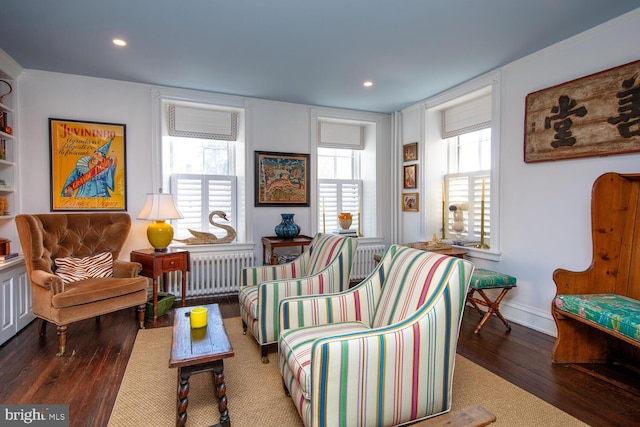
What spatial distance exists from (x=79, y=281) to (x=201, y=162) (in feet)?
6.36

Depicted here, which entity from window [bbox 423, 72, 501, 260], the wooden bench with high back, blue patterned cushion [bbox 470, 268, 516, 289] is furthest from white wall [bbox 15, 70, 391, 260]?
the wooden bench with high back

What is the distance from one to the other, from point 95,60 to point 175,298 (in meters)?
2.59

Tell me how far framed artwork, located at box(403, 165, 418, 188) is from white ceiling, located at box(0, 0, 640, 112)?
114cm

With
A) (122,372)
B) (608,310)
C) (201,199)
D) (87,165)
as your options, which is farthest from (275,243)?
(608,310)

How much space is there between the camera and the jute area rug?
Answer: 1812mm

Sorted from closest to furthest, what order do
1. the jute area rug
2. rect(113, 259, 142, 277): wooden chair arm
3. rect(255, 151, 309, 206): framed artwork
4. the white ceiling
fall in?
the jute area rug
the white ceiling
rect(113, 259, 142, 277): wooden chair arm
rect(255, 151, 309, 206): framed artwork

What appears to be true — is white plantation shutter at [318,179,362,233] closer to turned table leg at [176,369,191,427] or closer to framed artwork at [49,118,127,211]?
framed artwork at [49,118,127,211]

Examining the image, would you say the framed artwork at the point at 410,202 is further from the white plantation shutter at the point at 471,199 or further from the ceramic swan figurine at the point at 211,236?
the ceramic swan figurine at the point at 211,236

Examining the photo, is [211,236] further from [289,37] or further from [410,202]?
[410,202]

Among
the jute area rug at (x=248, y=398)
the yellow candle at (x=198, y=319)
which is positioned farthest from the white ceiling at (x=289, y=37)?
the jute area rug at (x=248, y=398)

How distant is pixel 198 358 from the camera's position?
1633 millimetres

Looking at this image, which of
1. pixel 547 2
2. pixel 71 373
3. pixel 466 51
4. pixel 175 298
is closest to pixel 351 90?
pixel 466 51

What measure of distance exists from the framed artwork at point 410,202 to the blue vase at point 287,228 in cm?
165

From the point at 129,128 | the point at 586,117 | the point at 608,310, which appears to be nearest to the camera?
the point at 608,310
